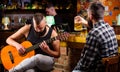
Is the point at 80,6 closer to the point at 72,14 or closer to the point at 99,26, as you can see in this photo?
the point at 72,14

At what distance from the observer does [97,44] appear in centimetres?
312

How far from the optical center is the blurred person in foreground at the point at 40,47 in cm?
367

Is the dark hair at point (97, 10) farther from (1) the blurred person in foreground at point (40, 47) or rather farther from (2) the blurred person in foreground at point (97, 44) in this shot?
(1) the blurred person in foreground at point (40, 47)

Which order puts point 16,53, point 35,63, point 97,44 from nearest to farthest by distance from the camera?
point 97,44, point 35,63, point 16,53

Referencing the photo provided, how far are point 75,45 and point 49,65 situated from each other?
2.65 feet

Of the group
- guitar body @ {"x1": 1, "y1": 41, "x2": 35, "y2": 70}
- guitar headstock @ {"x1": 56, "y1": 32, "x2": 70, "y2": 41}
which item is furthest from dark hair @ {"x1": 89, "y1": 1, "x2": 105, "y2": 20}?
guitar body @ {"x1": 1, "y1": 41, "x2": 35, "y2": 70}

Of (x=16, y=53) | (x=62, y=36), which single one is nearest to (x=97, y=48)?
(x=62, y=36)

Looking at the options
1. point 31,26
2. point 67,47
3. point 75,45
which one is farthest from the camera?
point 67,47

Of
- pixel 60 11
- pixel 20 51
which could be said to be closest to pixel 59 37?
pixel 20 51

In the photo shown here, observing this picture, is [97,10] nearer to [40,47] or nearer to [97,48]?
[97,48]

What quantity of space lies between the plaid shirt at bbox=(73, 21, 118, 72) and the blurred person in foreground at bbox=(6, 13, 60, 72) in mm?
704

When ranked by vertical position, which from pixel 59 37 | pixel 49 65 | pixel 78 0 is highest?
pixel 78 0

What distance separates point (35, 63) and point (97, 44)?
3.25 feet

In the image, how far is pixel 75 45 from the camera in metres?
4.42
